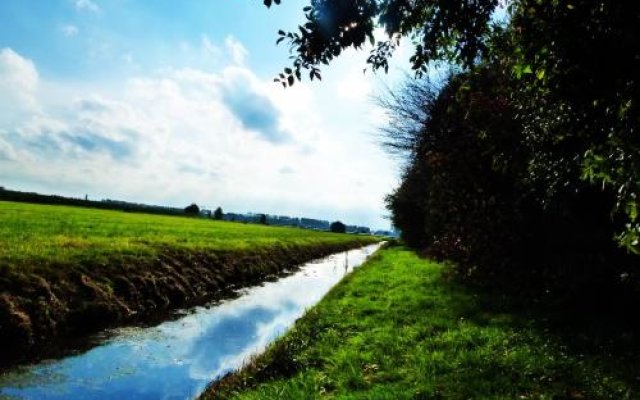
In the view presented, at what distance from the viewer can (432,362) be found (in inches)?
352

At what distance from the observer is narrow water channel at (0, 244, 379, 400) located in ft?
29.6

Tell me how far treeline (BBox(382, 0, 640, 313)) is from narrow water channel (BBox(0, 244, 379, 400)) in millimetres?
7422

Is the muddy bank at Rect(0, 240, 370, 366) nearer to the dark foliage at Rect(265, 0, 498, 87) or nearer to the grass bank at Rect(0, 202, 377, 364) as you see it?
the grass bank at Rect(0, 202, 377, 364)

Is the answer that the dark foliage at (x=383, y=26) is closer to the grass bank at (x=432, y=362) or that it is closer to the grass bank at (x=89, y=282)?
the grass bank at (x=432, y=362)

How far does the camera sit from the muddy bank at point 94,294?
1107 cm

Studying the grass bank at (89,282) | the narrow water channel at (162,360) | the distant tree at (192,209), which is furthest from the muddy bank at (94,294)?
the distant tree at (192,209)

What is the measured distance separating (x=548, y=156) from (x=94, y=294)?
12.5 meters

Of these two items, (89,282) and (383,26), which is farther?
(89,282)

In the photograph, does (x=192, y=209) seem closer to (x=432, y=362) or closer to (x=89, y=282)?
(x=89, y=282)

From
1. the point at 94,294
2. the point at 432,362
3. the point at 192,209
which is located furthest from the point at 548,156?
the point at 192,209

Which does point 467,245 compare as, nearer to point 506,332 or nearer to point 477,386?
point 506,332

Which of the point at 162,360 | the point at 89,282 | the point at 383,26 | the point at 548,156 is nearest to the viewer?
the point at 383,26

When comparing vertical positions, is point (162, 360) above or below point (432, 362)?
below

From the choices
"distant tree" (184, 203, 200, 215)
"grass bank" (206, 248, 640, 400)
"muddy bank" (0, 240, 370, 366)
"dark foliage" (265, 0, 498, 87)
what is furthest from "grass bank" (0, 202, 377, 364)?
"distant tree" (184, 203, 200, 215)
